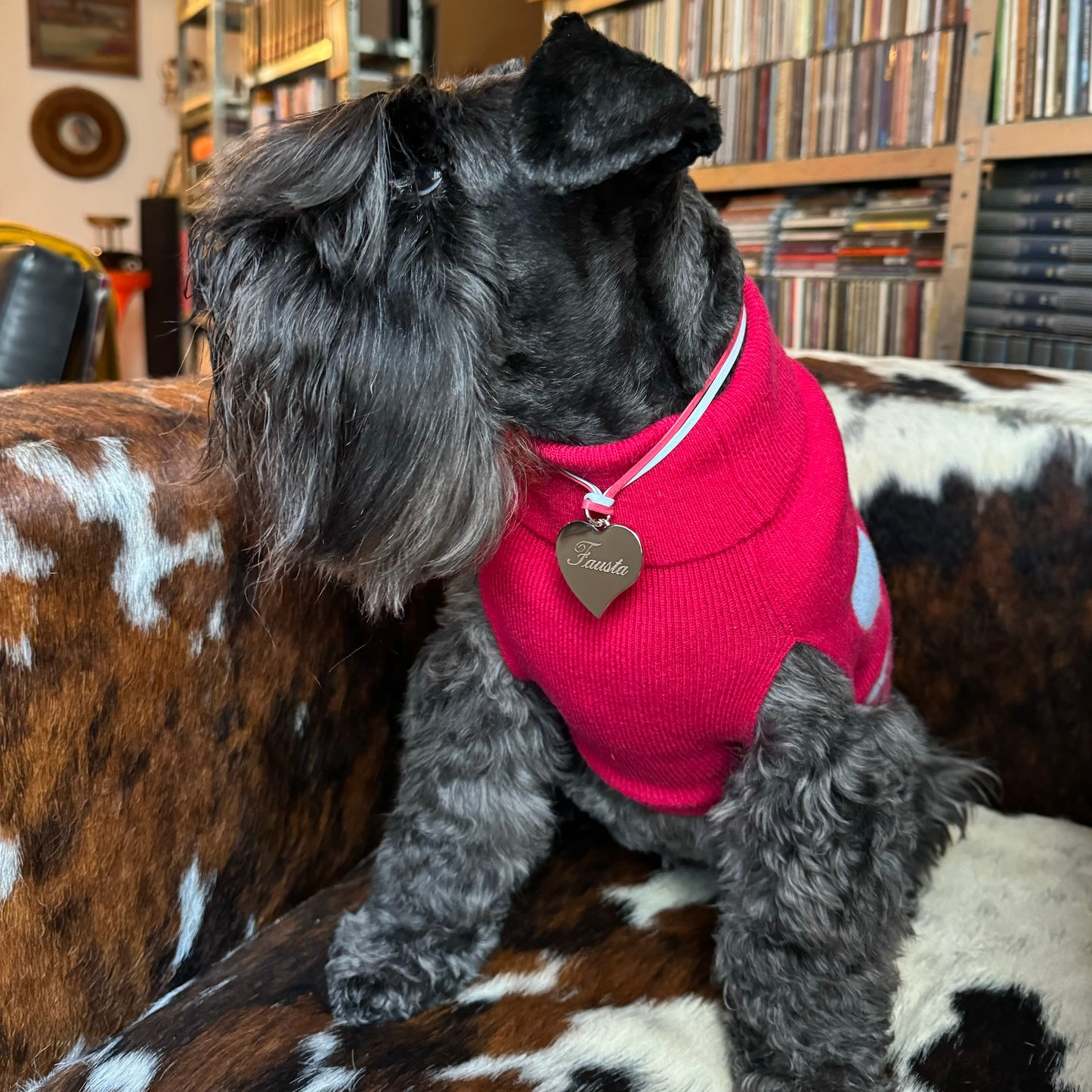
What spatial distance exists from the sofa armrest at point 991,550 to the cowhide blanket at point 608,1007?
0.47 feet

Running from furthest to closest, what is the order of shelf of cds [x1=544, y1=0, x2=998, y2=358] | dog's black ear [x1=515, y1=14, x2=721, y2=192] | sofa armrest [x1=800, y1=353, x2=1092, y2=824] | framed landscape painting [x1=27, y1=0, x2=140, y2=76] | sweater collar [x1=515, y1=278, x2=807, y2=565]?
framed landscape painting [x1=27, y1=0, x2=140, y2=76]
shelf of cds [x1=544, y1=0, x2=998, y2=358]
sofa armrest [x1=800, y1=353, x2=1092, y2=824]
sweater collar [x1=515, y1=278, x2=807, y2=565]
dog's black ear [x1=515, y1=14, x2=721, y2=192]

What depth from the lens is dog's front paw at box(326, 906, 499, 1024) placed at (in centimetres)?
86

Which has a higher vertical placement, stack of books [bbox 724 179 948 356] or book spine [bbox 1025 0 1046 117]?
book spine [bbox 1025 0 1046 117]

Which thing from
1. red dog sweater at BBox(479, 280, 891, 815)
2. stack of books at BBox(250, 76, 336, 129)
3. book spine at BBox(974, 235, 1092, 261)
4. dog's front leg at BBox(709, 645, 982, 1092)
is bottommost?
dog's front leg at BBox(709, 645, 982, 1092)

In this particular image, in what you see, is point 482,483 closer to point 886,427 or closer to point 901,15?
point 886,427

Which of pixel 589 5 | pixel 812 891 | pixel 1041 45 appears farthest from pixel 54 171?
pixel 812 891

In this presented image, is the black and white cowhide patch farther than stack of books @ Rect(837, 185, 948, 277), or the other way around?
stack of books @ Rect(837, 185, 948, 277)

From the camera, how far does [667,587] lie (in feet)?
2.61

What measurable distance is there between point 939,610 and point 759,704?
0.46 meters

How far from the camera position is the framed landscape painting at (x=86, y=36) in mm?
4363

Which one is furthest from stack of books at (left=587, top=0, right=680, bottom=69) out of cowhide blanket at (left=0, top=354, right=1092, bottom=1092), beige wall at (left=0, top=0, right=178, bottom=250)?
beige wall at (left=0, top=0, right=178, bottom=250)

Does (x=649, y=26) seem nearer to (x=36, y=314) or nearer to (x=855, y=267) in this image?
(x=855, y=267)

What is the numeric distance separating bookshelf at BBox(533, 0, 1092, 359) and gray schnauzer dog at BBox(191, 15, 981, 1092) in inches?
40.8

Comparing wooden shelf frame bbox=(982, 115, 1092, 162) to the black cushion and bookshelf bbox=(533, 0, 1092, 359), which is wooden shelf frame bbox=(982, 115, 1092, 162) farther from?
the black cushion
